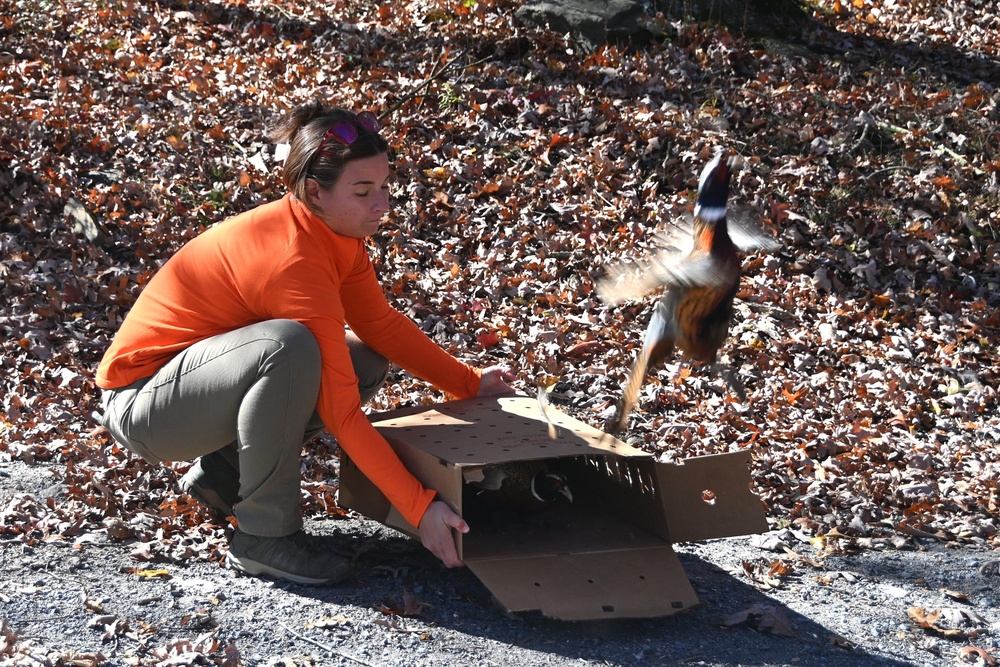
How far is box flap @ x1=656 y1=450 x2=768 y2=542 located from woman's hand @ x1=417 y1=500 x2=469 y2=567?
2.41 feet

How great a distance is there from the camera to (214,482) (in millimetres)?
3529

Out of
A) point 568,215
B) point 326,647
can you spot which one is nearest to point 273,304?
point 326,647

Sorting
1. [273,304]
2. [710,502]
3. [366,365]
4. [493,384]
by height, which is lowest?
[710,502]

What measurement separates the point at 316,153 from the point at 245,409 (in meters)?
0.84

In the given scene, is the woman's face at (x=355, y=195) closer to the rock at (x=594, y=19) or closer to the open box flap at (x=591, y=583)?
the open box flap at (x=591, y=583)

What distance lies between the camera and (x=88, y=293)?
18.7ft

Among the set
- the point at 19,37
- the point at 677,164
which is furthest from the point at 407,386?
the point at 19,37

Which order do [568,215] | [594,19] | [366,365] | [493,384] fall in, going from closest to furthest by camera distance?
1. [366,365]
2. [493,384]
3. [568,215]
4. [594,19]

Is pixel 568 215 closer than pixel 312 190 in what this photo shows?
No

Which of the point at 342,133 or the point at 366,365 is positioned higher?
the point at 342,133

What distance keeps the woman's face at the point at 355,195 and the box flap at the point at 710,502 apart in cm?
128

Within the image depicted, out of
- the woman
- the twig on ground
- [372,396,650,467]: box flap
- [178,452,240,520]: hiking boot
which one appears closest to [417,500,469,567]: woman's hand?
the woman

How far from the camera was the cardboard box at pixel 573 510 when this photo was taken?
299cm

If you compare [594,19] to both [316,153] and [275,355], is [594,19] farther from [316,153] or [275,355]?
[275,355]
